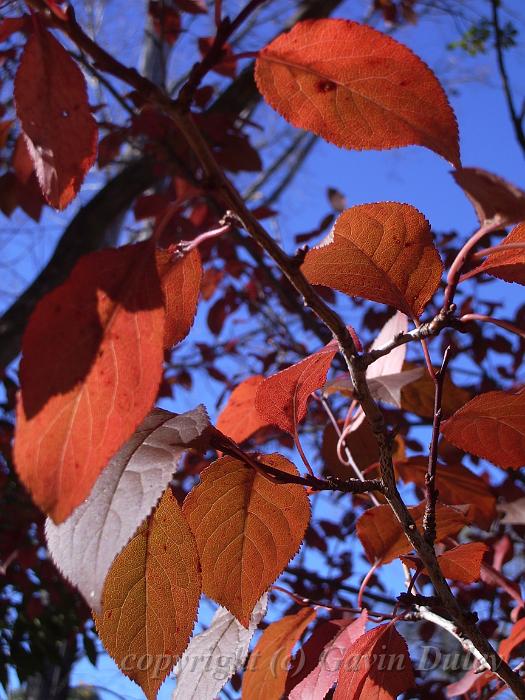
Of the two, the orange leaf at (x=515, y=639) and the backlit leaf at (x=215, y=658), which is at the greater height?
the orange leaf at (x=515, y=639)

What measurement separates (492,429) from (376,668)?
0.86ft

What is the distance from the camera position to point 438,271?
524 mm

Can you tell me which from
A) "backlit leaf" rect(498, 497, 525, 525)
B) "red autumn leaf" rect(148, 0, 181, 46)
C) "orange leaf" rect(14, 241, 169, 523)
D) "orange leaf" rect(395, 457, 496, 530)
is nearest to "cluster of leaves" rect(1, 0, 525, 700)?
"orange leaf" rect(14, 241, 169, 523)

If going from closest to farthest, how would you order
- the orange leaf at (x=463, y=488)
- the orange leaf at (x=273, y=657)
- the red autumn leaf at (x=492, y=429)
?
1. the red autumn leaf at (x=492, y=429)
2. the orange leaf at (x=273, y=657)
3. the orange leaf at (x=463, y=488)

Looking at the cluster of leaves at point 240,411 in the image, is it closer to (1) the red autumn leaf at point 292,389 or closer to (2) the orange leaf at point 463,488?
(1) the red autumn leaf at point 292,389

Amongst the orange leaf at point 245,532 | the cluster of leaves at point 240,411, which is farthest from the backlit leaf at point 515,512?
the orange leaf at point 245,532

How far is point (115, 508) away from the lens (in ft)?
1.35

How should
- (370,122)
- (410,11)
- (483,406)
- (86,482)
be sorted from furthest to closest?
1. (410,11)
2. (483,406)
3. (370,122)
4. (86,482)

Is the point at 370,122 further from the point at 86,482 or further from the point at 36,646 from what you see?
the point at 36,646

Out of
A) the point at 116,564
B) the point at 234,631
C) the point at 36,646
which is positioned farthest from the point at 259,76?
the point at 36,646

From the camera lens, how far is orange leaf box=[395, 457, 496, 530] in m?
0.87

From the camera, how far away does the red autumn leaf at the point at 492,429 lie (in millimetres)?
585

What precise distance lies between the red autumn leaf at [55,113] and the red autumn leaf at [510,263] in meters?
0.34

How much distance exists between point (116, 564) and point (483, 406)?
14.4 inches
